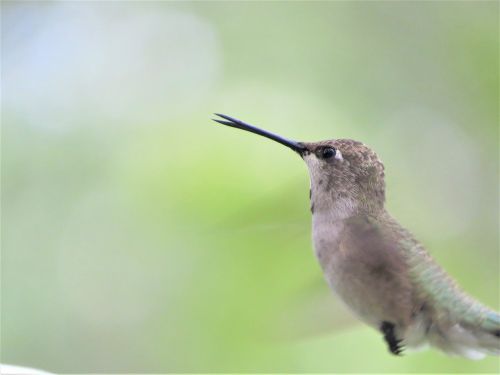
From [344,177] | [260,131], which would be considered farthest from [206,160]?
[260,131]

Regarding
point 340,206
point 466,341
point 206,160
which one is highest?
point 206,160

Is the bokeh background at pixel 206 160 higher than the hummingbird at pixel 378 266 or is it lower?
higher

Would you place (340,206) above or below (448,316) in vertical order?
above

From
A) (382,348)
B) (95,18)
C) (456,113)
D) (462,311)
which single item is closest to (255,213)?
(382,348)

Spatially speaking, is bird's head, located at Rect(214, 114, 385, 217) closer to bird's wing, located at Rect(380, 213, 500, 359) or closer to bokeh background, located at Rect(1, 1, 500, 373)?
bird's wing, located at Rect(380, 213, 500, 359)

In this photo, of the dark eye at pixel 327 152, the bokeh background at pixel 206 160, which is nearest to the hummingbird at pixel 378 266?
the dark eye at pixel 327 152

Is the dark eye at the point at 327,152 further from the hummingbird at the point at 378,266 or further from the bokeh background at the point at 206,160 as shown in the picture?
the bokeh background at the point at 206,160

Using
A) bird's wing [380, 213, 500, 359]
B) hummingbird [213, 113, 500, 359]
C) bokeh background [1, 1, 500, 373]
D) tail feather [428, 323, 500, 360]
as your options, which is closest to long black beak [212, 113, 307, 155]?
hummingbird [213, 113, 500, 359]

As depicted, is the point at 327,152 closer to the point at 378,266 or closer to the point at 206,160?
the point at 378,266
